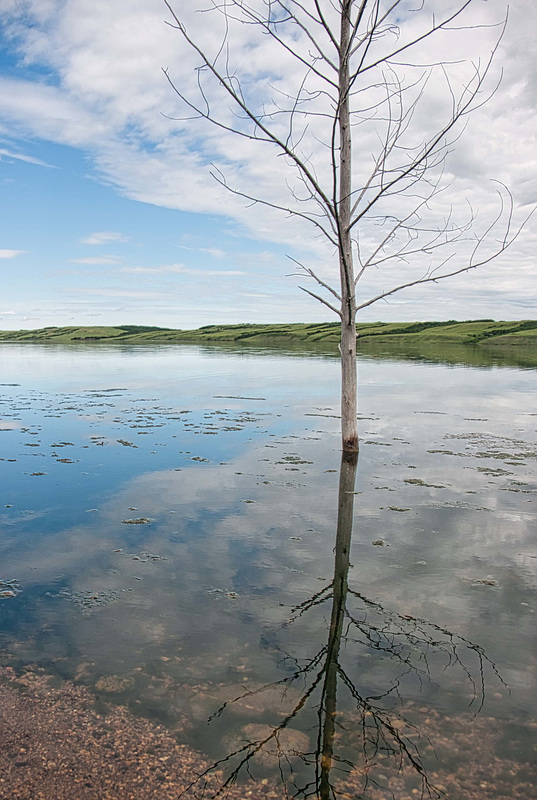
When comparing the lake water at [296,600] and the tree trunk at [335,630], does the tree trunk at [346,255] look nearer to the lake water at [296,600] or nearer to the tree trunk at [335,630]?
the lake water at [296,600]

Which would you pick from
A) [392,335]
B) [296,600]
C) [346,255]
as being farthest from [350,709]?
[392,335]

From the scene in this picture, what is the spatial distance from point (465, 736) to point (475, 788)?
49cm

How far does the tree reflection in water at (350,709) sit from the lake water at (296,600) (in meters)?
0.02

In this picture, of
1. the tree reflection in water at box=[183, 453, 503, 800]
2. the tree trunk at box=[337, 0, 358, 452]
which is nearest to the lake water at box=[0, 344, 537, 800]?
the tree reflection in water at box=[183, 453, 503, 800]

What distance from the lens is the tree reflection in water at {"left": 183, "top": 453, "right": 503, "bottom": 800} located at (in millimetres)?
3635

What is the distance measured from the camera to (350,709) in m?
4.26

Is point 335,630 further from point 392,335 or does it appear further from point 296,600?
point 392,335

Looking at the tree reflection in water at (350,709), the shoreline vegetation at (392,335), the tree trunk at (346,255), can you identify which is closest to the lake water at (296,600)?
the tree reflection in water at (350,709)

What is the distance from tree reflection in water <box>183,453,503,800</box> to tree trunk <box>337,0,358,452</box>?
755 cm

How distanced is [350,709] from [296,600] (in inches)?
73.2

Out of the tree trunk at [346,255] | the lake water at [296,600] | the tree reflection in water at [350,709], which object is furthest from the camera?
the tree trunk at [346,255]

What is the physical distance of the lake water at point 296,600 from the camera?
3945 millimetres

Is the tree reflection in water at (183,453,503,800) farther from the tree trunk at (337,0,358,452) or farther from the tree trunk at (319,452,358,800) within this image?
the tree trunk at (337,0,358,452)

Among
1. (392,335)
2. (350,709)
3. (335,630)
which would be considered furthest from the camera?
(392,335)
